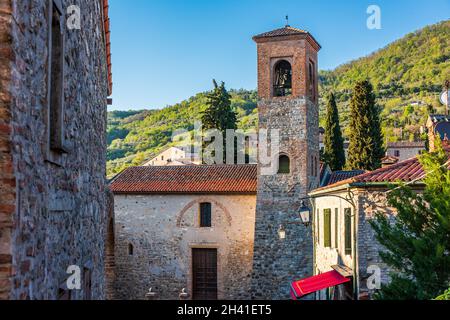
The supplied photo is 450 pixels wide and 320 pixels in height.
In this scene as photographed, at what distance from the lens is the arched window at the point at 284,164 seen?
2386 cm

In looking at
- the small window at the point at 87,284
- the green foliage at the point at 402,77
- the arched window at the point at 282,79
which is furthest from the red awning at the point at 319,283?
the green foliage at the point at 402,77

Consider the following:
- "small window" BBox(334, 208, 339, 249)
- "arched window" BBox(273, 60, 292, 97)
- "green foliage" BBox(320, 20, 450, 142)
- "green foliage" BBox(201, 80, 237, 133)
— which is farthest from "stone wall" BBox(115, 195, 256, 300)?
"green foliage" BBox(320, 20, 450, 142)

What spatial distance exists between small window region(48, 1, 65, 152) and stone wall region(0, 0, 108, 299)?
0.94 ft

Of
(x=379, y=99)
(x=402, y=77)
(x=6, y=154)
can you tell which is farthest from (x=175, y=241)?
(x=402, y=77)

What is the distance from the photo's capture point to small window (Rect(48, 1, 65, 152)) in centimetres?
521

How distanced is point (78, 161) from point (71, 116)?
2.28ft

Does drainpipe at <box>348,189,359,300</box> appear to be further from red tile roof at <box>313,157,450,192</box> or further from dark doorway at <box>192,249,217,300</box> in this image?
dark doorway at <box>192,249,217,300</box>

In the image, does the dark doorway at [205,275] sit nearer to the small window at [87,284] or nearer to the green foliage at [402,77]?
the small window at [87,284]

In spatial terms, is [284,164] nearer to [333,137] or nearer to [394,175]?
[394,175]

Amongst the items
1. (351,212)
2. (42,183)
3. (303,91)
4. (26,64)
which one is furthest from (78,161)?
(303,91)

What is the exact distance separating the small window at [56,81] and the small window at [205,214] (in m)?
20.2

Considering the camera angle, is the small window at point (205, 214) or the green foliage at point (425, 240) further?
the small window at point (205, 214)

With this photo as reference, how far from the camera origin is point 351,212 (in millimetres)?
14086
